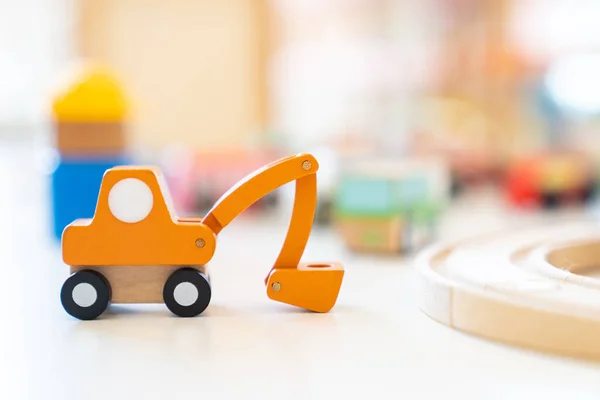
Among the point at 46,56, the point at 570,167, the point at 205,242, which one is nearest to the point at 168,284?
the point at 205,242

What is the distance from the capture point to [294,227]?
0.86 meters

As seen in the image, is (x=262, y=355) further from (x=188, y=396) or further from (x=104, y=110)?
(x=104, y=110)

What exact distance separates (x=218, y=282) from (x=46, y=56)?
1835mm

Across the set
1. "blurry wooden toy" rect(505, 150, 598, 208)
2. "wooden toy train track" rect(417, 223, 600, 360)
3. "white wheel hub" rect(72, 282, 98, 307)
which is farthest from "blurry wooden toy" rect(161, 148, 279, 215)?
"white wheel hub" rect(72, 282, 98, 307)

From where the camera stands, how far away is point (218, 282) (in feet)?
3.46

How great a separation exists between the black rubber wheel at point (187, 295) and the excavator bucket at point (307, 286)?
8 centimetres

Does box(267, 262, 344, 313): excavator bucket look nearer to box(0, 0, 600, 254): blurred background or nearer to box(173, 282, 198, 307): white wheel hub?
box(173, 282, 198, 307): white wheel hub

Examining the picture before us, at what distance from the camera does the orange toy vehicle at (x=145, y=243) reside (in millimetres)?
818

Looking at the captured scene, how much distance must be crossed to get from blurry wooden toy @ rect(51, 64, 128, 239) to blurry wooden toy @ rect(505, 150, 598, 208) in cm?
109

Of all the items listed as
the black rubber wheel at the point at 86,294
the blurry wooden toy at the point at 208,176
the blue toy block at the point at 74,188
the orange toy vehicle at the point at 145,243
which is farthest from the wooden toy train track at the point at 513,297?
the blurry wooden toy at the point at 208,176

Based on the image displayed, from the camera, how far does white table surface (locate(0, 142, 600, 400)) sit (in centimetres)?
60

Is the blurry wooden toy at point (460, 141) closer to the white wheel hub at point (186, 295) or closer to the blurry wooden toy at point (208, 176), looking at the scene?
the blurry wooden toy at point (208, 176)

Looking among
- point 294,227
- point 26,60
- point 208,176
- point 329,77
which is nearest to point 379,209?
point 294,227

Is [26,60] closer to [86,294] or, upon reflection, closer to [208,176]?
[208,176]
